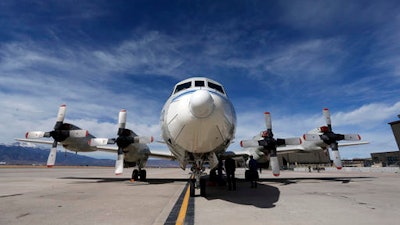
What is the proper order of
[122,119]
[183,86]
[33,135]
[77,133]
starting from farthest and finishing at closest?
[77,133] < [33,135] < [122,119] < [183,86]

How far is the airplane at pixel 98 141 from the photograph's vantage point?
1423cm

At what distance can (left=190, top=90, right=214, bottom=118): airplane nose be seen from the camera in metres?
6.43

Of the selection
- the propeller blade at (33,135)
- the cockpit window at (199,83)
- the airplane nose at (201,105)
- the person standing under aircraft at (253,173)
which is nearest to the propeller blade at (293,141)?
the person standing under aircraft at (253,173)

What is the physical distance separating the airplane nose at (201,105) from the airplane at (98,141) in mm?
7229

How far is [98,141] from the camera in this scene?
14711mm

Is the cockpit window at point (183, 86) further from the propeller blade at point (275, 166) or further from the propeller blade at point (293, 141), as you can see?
the propeller blade at point (293, 141)

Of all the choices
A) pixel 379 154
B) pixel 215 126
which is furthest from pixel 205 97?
pixel 379 154

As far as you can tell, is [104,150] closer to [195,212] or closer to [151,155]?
[151,155]

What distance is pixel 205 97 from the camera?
650 cm

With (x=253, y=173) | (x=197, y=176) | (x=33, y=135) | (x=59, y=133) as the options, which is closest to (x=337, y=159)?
(x=253, y=173)

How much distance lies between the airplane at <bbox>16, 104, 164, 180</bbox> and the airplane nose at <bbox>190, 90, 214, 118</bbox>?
7.23 meters

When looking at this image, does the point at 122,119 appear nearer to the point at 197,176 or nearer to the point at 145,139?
the point at 145,139

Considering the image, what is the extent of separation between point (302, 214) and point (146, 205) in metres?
4.15

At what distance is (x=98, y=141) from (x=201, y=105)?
34.9ft
